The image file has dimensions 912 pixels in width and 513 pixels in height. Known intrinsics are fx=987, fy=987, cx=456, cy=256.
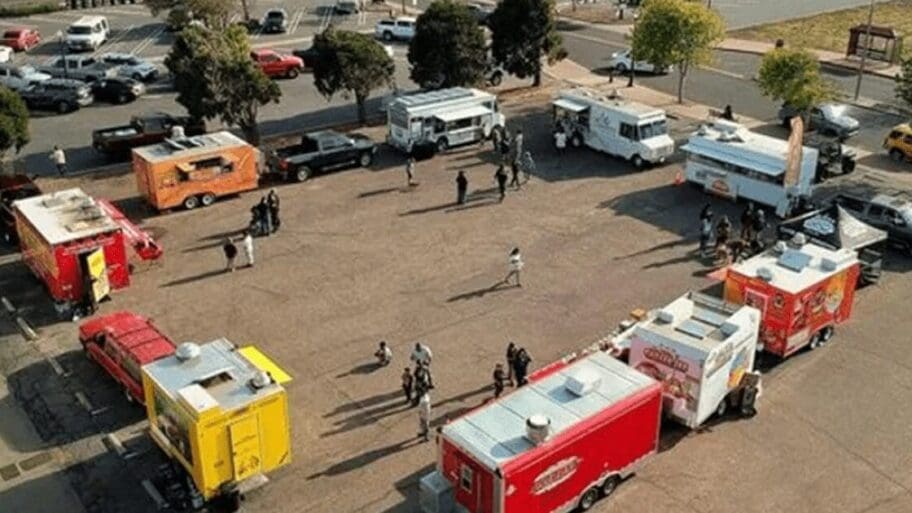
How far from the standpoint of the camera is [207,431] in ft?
67.7

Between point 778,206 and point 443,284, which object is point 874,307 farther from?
point 443,284

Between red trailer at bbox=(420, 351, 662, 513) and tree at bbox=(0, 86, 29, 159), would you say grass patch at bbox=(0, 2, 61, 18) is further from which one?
red trailer at bbox=(420, 351, 662, 513)

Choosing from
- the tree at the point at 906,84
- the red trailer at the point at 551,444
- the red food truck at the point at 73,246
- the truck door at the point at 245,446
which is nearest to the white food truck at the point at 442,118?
the red food truck at the point at 73,246

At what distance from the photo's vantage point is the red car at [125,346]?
997 inches

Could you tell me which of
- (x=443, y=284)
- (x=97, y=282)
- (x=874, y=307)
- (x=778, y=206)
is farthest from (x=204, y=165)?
(x=874, y=307)

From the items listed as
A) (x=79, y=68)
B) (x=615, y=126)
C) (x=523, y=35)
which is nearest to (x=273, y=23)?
(x=79, y=68)

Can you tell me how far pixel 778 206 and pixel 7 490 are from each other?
28.6 meters

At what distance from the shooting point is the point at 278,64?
57.0 meters

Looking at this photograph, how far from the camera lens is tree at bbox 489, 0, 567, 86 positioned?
5072 centimetres

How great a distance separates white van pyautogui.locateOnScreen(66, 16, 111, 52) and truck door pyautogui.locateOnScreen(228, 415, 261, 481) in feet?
160

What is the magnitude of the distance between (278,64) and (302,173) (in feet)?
57.8

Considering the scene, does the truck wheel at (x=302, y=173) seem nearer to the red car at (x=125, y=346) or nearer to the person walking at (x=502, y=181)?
the person walking at (x=502, y=181)

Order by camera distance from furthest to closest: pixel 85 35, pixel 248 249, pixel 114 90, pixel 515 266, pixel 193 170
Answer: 1. pixel 85 35
2. pixel 114 90
3. pixel 193 170
4. pixel 248 249
5. pixel 515 266

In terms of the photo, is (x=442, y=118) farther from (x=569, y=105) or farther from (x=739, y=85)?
(x=739, y=85)
